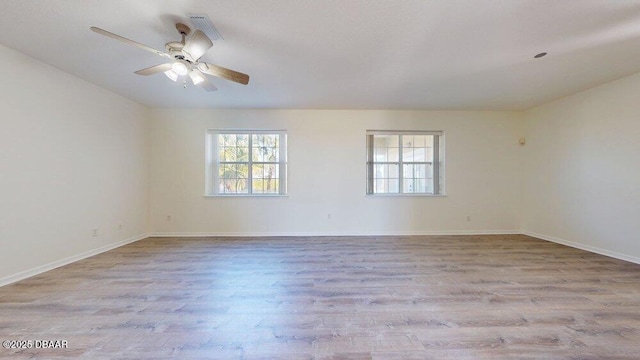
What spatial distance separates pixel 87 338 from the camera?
1.70 m

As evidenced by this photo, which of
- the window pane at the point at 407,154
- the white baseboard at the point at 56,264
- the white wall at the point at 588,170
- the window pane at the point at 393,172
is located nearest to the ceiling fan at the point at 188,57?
the white baseboard at the point at 56,264

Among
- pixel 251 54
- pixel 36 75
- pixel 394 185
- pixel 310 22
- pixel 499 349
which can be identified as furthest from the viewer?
pixel 394 185

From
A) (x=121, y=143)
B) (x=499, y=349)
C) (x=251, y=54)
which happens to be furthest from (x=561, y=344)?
(x=121, y=143)

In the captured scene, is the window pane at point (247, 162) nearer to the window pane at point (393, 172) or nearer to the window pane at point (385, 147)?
the window pane at point (385, 147)

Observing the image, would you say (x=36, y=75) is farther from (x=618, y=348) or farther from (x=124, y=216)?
(x=618, y=348)

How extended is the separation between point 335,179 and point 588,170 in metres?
3.94

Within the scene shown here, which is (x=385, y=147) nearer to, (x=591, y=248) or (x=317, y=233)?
(x=317, y=233)

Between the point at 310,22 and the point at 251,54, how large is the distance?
834 mm

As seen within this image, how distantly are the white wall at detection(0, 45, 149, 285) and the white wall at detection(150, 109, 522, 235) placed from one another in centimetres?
67

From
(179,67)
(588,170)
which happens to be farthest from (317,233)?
(588,170)

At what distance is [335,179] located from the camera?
480 cm

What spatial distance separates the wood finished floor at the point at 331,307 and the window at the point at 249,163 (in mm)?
1681

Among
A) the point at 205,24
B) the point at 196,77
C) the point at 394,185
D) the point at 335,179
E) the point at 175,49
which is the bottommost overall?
the point at 394,185

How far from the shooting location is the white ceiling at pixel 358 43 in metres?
1.92
